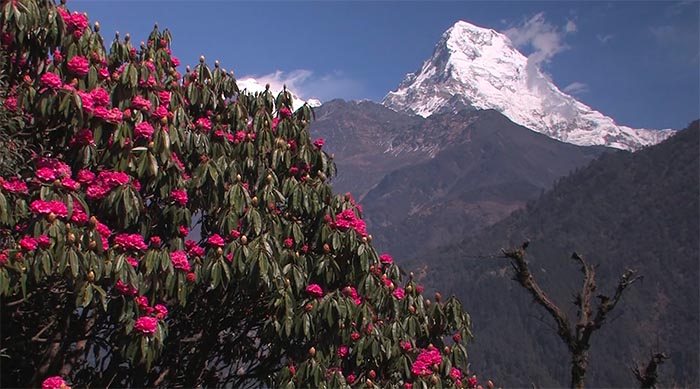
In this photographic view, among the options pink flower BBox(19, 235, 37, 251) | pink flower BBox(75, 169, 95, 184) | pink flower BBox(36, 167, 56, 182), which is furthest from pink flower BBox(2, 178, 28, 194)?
pink flower BBox(19, 235, 37, 251)

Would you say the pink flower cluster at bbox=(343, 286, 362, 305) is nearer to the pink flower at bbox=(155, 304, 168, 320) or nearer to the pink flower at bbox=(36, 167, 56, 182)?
the pink flower at bbox=(155, 304, 168, 320)

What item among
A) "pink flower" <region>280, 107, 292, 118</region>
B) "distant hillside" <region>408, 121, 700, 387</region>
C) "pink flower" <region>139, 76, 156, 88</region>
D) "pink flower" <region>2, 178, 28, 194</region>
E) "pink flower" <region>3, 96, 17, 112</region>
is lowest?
"pink flower" <region>2, 178, 28, 194</region>

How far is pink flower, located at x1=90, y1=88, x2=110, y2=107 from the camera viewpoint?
548 centimetres

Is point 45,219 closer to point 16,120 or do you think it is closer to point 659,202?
point 16,120

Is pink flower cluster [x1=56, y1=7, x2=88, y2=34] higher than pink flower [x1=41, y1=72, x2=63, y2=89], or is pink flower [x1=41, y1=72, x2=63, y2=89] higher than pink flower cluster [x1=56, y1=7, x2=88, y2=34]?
pink flower cluster [x1=56, y1=7, x2=88, y2=34]

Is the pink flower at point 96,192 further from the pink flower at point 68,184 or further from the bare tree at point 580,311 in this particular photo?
the bare tree at point 580,311

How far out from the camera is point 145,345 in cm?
502

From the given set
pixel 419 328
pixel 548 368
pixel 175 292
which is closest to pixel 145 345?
pixel 175 292

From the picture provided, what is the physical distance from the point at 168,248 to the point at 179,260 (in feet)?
1.00

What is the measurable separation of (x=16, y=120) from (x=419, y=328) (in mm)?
3966

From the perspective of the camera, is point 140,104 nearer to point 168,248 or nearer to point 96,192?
point 96,192

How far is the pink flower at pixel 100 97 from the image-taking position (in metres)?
5.48

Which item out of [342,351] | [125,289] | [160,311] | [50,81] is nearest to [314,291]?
[342,351]

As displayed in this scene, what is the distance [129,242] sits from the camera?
525 centimetres
